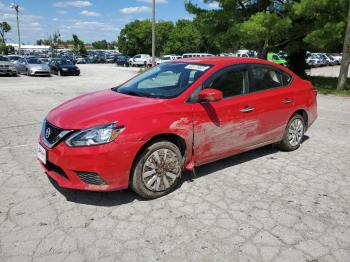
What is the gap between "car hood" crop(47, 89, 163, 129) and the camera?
12.2 feet

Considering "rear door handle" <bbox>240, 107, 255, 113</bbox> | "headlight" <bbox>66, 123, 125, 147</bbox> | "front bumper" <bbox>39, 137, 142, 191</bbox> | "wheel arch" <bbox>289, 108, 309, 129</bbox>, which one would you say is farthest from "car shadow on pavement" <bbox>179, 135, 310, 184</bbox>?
"headlight" <bbox>66, 123, 125, 147</bbox>

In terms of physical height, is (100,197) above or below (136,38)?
below

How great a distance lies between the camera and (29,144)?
20.8 ft

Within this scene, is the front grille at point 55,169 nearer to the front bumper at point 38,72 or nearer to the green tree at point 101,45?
the front bumper at point 38,72

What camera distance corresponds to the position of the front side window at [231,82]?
4621 mm

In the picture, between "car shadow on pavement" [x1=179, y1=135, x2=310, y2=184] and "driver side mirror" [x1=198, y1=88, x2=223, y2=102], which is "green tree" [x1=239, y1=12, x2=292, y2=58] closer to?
"car shadow on pavement" [x1=179, y1=135, x2=310, y2=184]

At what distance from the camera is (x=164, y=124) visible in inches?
155

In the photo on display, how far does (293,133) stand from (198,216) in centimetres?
305

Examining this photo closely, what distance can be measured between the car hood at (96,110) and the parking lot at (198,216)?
0.94 m

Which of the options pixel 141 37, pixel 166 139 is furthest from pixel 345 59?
pixel 141 37

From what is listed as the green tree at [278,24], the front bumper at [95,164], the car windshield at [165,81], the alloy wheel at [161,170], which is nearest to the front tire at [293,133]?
the car windshield at [165,81]

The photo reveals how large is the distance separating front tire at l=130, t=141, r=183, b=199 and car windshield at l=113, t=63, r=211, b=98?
727 mm

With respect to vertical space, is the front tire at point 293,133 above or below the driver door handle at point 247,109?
below

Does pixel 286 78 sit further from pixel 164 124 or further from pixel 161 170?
pixel 161 170
